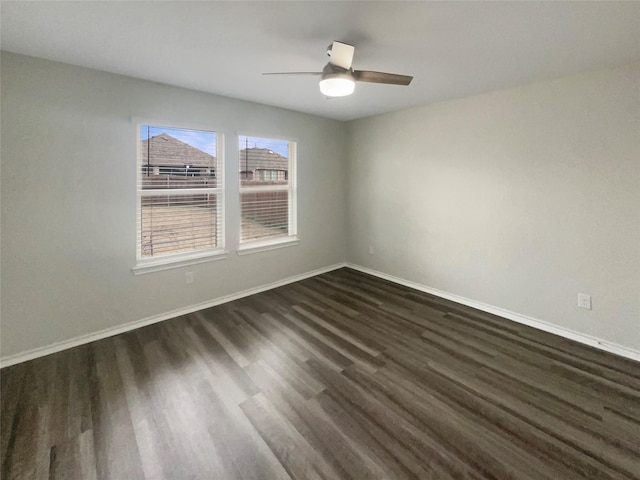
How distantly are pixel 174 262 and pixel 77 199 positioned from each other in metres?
1.04

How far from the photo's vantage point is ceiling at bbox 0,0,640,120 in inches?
65.4

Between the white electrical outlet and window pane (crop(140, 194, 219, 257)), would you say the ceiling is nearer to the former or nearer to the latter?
window pane (crop(140, 194, 219, 257))

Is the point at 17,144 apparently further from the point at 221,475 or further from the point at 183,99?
the point at 221,475

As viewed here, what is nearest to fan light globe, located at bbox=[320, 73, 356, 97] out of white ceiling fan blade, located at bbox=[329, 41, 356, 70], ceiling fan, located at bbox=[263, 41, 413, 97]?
ceiling fan, located at bbox=[263, 41, 413, 97]

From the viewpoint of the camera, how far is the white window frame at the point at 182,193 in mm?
2910

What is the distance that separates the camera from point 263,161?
390 centimetres

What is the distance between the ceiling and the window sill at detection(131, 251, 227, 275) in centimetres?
185

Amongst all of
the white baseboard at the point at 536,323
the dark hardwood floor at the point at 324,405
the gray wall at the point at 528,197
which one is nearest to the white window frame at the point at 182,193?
the dark hardwood floor at the point at 324,405

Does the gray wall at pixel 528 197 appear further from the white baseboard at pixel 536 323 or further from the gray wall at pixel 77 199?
the gray wall at pixel 77 199

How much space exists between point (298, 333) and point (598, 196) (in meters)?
3.04

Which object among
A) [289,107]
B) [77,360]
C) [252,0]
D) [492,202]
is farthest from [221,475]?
[289,107]

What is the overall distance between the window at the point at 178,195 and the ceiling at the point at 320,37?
2.13 ft

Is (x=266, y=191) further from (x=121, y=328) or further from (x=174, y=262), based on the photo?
(x=121, y=328)

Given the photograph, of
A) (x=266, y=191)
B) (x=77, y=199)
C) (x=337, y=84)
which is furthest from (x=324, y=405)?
(x=266, y=191)
